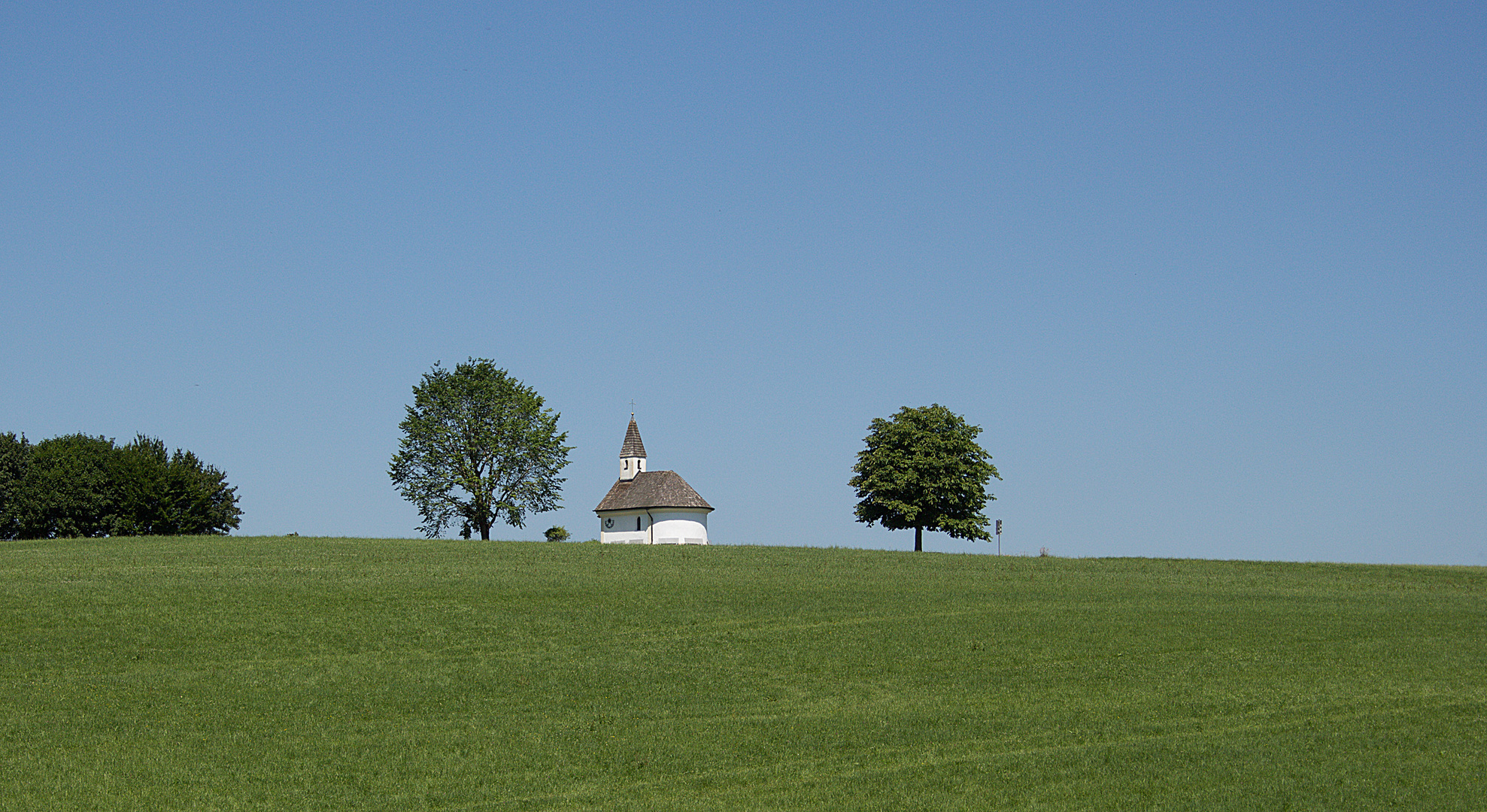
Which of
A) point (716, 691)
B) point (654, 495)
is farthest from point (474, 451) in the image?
point (716, 691)

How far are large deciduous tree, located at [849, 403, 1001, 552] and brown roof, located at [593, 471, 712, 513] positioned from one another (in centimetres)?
1069

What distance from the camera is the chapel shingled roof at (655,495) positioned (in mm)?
78750

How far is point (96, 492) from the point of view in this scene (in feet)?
245

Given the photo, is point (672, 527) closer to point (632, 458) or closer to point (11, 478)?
point (632, 458)

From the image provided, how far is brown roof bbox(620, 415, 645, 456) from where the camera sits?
87.8 m

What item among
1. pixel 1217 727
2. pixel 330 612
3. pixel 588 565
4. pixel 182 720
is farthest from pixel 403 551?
pixel 1217 727

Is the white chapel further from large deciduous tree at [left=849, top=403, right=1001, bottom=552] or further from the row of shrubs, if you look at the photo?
the row of shrubs

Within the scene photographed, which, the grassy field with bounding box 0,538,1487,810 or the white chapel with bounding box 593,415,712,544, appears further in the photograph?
the white chapel with bounding box 593,415,712,544

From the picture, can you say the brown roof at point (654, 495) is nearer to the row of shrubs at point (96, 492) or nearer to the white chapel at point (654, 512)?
the white chapel at point (654, 512)

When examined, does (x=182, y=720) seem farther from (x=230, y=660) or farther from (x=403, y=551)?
(x=403, y=551)

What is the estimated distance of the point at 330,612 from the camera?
111ft

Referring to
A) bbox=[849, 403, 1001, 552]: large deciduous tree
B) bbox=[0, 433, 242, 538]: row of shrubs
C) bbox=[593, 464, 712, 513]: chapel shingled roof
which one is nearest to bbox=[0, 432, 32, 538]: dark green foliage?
bbox=[0, 433, 242, 538]: row of shrubs

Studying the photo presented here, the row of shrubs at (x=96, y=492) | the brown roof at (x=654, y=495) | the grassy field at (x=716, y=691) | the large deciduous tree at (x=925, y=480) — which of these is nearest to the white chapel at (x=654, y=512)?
the brown roof at (x=654, y=495)

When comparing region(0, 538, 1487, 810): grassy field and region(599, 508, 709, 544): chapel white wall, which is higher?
region(599, 508, 709, 544): chapel white wall
